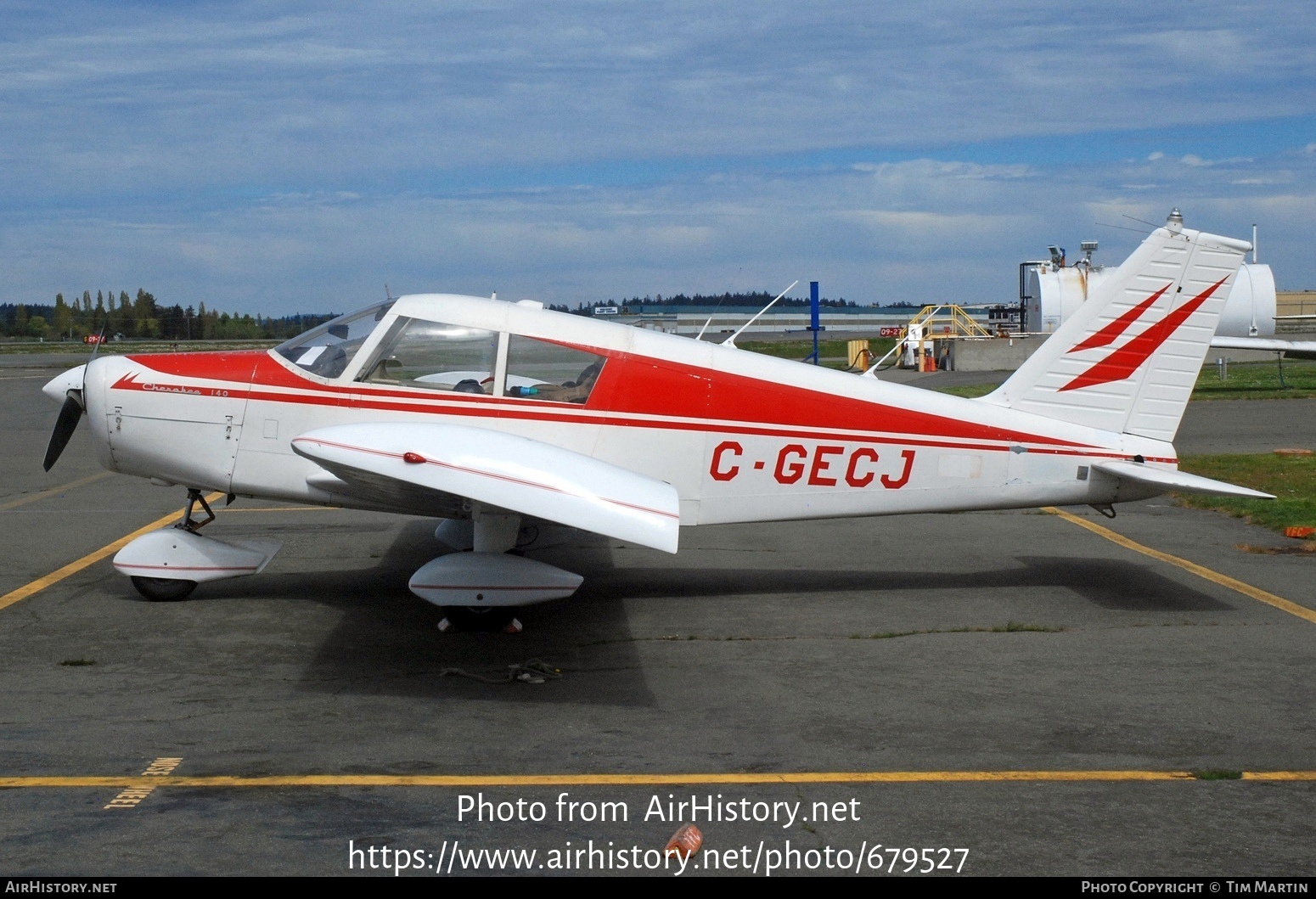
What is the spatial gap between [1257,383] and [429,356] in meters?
27.8

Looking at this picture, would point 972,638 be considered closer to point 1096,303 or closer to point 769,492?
point 769,492

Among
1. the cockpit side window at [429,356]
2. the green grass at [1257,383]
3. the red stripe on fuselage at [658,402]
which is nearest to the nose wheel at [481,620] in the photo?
the red stripe on fuselage at [658,402]

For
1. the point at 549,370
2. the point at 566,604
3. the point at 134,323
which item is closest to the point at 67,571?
the point at 566,604

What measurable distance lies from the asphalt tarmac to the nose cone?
1452mm

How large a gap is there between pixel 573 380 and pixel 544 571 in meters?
1.38

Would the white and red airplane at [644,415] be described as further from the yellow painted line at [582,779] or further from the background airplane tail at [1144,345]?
the yellow painted line at [582,779]

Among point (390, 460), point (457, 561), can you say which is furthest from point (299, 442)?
point (457, 561)

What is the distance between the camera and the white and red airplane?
780cm

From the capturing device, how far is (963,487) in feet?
27.4

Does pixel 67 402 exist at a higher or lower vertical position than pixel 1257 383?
higher

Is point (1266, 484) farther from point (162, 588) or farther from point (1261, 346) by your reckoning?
point (1261, 346)

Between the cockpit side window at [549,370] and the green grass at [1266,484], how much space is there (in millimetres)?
5764

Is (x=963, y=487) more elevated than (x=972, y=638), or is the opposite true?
(x=963, y=487)

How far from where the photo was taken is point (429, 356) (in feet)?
25.7
